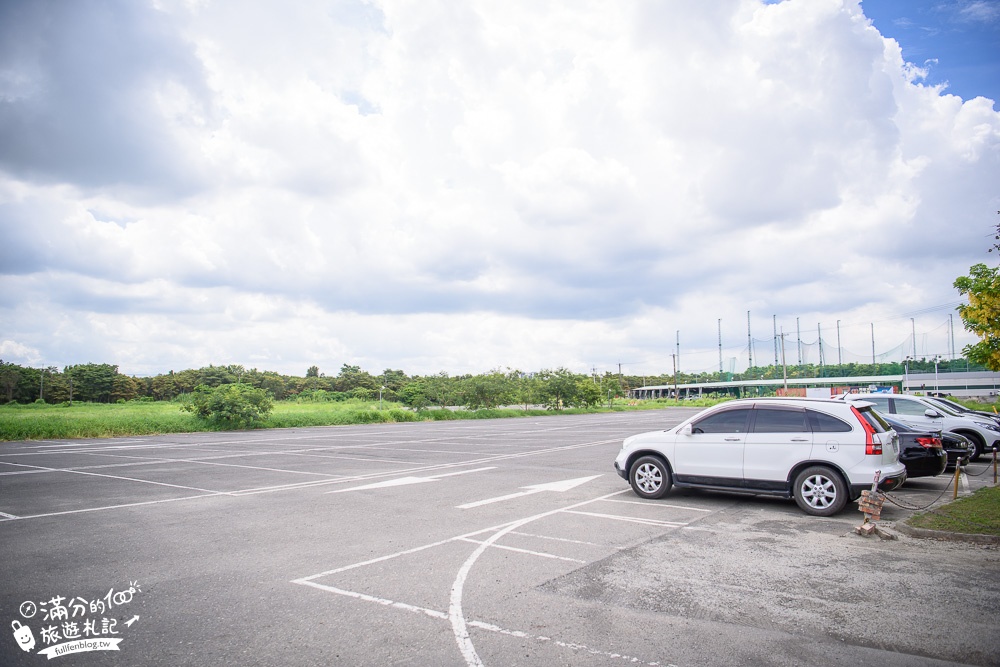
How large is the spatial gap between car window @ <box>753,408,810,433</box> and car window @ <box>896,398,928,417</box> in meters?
9.08

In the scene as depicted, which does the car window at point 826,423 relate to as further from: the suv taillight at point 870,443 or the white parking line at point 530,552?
the white parking line at point 530,552

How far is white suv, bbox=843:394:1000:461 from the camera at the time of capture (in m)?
15.8

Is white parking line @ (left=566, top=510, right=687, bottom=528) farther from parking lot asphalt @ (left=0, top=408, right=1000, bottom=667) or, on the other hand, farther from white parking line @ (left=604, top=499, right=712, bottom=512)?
white parking line @ (left=604, top=499, right=712, bottom=512)

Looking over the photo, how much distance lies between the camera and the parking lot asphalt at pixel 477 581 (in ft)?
14.1

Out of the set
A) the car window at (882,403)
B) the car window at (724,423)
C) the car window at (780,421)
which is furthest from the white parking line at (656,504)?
the car window at (882,403)

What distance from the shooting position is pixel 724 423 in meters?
9.83

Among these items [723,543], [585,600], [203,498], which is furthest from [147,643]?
[203,498]

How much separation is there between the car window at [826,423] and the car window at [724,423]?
0.96 m

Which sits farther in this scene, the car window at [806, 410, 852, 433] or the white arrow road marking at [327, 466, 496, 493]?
the white arrow road marking at [327, 466, 496, 493]

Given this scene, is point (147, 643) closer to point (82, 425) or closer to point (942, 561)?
point (942, 561)

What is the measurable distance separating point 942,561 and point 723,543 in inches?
88.7

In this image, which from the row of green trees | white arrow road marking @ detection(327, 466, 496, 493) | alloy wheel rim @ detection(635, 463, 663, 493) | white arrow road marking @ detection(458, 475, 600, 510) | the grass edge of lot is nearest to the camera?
the grass edge of lot

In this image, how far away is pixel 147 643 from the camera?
4414 mm

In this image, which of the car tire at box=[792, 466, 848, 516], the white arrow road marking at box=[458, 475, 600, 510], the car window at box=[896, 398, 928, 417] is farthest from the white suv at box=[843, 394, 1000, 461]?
the white arrow road marking at box=[458, 475, 600, 510]
